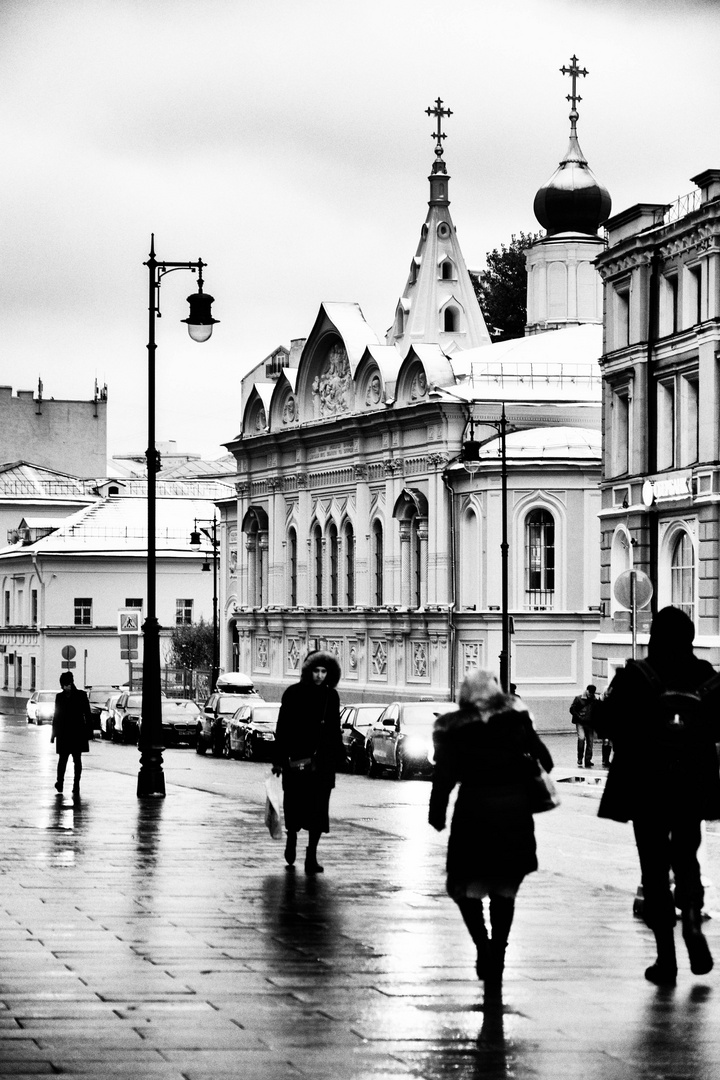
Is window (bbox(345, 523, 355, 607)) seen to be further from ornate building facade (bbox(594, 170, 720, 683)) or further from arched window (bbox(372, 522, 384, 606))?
ornate building facade (bbox(594, 170, 720, 683))

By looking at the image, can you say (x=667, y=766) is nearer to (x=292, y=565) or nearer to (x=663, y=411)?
(x=663, y=411)

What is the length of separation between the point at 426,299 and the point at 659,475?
35329 mm

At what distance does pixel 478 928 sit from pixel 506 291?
82.0 meters

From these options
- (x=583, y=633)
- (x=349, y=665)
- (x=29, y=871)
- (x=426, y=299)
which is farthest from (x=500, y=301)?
(x=29, y=871)

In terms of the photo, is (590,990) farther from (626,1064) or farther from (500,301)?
(500,301)

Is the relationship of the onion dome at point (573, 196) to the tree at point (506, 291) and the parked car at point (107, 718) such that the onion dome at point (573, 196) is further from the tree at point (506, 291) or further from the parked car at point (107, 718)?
the parked car at point (107, 718)

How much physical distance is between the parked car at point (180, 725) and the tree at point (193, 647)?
36.5 m

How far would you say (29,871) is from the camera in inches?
632

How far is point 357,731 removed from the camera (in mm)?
40906

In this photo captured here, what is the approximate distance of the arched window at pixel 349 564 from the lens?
7238cm

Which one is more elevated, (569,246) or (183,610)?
(569,246)

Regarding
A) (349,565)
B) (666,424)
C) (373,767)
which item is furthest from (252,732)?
(349,565)

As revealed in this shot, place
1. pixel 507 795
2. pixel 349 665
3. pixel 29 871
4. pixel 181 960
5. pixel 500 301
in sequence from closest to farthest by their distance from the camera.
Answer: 1. pixel 507 795
2. pixel 181 960
3. pixel 29 871
4. pixel 349 665
5. pixel 500 301

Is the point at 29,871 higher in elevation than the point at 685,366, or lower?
lower
